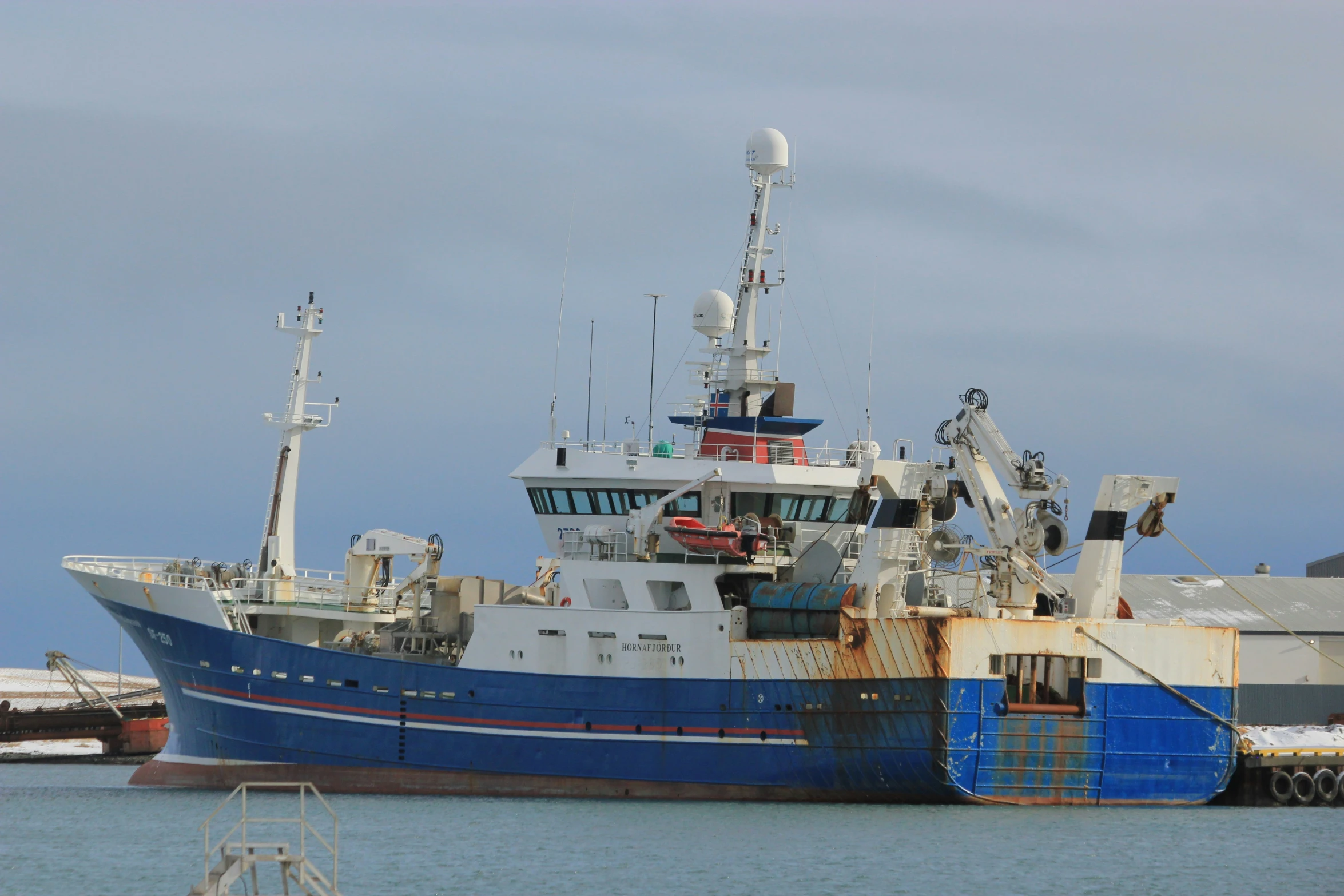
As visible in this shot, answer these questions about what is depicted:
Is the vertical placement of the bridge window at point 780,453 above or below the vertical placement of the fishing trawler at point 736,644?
above

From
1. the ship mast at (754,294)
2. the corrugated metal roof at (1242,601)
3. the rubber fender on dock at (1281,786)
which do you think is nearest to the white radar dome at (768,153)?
the ship mast at (754,294)

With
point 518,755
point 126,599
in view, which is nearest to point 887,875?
point 518,755

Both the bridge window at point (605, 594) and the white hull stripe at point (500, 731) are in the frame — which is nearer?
the white hull stripe at point (500, 731)

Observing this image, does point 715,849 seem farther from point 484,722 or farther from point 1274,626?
point 1274,626

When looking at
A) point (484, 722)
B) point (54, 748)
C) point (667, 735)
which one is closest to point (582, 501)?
point (484, 722)

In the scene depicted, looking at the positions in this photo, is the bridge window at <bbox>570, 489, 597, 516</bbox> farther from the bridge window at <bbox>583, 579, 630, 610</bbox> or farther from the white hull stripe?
the white hull stripe

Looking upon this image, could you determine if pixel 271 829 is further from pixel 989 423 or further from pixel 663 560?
pixel 989 423

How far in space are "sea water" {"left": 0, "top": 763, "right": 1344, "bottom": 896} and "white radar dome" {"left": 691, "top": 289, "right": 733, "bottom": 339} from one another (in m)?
9.81

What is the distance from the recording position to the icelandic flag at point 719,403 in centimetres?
3447

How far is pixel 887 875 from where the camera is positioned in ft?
76.5

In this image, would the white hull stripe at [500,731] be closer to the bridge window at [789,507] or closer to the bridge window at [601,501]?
the bridge window at [601,501]

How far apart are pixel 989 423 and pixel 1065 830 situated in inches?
271

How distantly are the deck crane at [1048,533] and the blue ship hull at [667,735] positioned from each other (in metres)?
1.60

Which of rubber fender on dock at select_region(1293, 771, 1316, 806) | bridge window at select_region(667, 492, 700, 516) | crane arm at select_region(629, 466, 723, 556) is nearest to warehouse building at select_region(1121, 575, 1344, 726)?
rubber fender on dock at select_region(1293, 771, 1316, 806)
